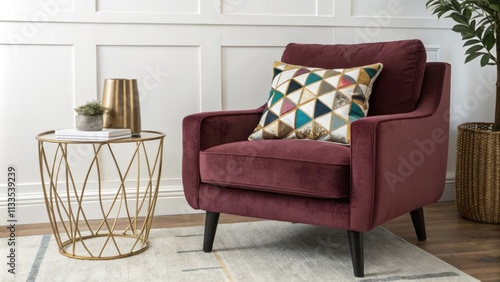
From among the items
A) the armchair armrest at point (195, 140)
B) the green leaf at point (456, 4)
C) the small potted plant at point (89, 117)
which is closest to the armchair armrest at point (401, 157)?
the green leaf at point (456, 4)

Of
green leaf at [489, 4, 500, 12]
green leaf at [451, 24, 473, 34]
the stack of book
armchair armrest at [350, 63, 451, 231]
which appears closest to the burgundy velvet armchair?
armchair armrest at [350, 63, 451, 231]

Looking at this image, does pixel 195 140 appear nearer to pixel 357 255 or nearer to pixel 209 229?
pixel 209 229

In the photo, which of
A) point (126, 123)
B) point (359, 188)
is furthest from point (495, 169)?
point (126, 123)

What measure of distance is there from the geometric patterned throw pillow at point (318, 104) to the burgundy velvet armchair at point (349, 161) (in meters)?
0.12

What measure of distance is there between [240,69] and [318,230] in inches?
36.5

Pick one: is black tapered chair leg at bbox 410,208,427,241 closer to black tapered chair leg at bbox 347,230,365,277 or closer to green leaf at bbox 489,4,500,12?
black tapered chair leg at bbox 347,230,365,277

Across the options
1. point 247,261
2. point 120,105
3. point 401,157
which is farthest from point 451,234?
point 120,105

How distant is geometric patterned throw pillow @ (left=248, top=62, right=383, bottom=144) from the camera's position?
2.38 meters

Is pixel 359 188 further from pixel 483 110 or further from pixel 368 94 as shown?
pixel 483 110

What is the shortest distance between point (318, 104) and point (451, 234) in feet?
2.89

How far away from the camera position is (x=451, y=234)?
2.72 m

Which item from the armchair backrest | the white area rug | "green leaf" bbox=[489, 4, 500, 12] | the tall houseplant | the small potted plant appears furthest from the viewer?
the tall houseplant

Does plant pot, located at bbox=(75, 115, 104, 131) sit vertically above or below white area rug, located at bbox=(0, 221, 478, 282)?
above

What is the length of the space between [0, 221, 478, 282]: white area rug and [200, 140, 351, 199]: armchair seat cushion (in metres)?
0.29
